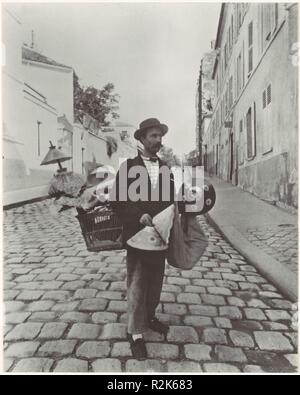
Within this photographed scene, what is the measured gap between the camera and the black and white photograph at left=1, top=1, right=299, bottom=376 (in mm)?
2012

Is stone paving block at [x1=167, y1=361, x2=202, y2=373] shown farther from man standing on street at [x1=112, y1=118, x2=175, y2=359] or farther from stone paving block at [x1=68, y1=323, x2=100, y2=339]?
stone paving block at [x1=68, y1=323, x2=100, y2=339]

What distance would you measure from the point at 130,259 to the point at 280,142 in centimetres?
172

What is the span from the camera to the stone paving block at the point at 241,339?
6.59ft

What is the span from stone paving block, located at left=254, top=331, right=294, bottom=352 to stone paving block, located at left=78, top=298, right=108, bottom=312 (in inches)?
43.0

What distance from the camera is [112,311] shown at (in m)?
2.39

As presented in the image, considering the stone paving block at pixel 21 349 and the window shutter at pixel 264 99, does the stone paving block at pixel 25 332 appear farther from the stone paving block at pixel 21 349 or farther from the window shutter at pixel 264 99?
the window shutter at pixel 264 99

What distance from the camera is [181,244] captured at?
219 centimetres

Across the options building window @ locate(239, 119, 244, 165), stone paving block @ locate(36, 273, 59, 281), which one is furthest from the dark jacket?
building window @ locate(239, 119, 244, 165)

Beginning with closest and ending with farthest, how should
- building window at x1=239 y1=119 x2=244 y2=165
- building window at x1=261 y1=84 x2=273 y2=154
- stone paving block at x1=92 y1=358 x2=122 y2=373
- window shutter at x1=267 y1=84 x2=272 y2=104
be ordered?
stone paving block at x1=92 y1=358 x2=122 y2=373 < building window at x1=261 y1=84 x2=273 y2=154 < window shutter at x1=267 y1=84 x2=272 y2=104 < building window at x1=239 y1=119 x2=244 y2=165

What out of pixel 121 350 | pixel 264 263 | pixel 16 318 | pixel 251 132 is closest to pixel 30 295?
pixel 16 318

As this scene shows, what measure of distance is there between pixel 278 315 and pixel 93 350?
129 cm
